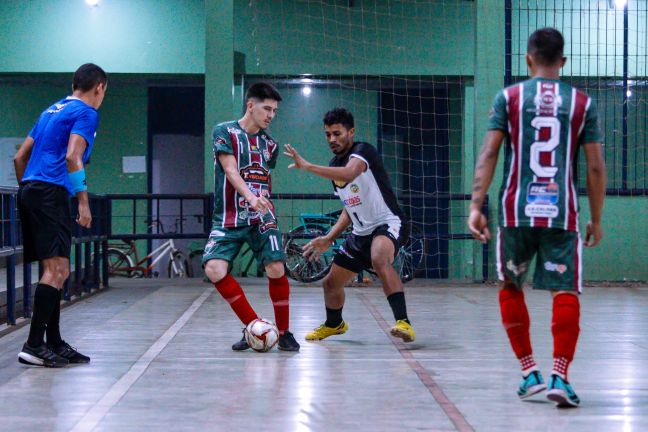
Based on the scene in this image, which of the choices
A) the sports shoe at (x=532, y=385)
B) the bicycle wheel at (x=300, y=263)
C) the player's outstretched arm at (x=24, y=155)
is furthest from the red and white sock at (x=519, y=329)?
the bicycle wheel at (x=300, y=263)

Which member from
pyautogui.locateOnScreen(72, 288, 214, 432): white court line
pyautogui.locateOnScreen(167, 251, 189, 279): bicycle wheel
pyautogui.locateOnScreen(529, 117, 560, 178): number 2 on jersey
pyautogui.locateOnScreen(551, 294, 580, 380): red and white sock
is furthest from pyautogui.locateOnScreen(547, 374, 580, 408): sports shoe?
pyautogui.locateOnScreen(167, 251, 189, 279): bicycle wheel

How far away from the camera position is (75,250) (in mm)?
10531

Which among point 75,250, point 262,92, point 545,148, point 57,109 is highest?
point 262,92

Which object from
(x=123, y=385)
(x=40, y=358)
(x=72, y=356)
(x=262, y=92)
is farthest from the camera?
(x=262, y=92)

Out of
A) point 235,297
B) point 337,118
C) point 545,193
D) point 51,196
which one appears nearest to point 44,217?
Result: point 51,196

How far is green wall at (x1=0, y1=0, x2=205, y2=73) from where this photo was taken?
14781 millimetres

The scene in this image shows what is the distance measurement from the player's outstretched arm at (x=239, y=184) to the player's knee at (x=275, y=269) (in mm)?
543

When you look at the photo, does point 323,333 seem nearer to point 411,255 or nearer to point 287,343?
point 287,343

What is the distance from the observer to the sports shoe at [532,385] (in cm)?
471

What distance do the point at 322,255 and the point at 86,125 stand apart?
7.72 m

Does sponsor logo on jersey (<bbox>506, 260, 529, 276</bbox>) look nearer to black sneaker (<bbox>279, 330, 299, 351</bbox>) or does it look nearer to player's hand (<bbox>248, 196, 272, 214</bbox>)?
player's hand (<bbox>248, 196, 272, 214</bbox>)

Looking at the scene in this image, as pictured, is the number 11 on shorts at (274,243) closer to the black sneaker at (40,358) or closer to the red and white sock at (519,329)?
the black sneaker at (40,358)

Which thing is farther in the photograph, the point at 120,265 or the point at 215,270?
the point at 120,265

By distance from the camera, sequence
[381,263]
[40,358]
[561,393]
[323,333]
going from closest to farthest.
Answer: [561,393]
[40,358]
[381,263]
[323,333]
